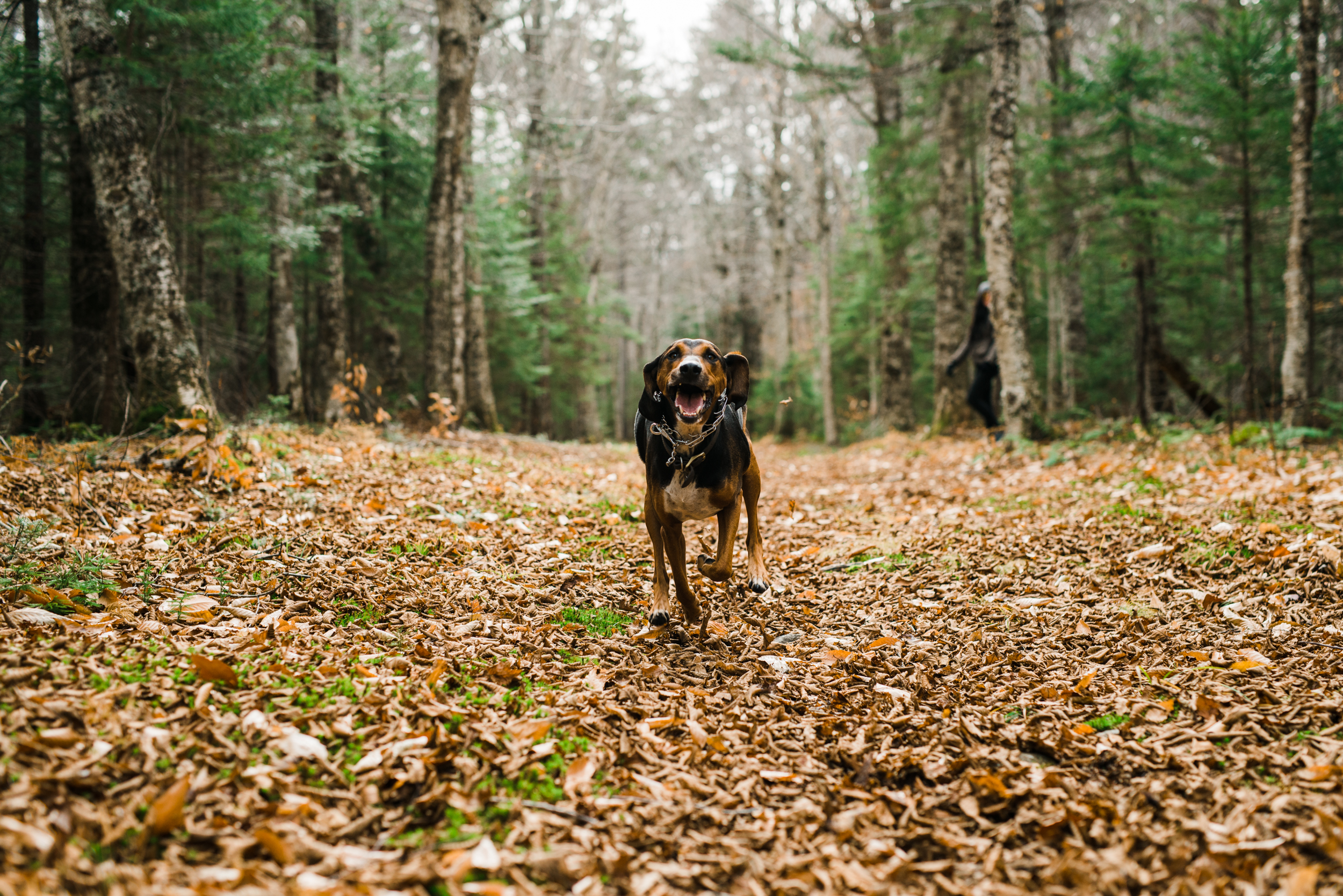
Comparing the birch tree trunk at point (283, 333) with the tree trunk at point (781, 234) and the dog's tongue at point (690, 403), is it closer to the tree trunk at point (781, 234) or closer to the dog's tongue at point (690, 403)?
the dog's tongue at point (690, 403)

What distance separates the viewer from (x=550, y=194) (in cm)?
2234

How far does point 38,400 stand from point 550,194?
16096 millimetres

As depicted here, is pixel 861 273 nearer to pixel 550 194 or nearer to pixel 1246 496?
pixel 550 194

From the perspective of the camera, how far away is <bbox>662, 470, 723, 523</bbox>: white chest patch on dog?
3.92 meters

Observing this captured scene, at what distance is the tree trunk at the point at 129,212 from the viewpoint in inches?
242

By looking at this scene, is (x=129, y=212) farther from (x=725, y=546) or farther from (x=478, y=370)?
(x=478, y=370)

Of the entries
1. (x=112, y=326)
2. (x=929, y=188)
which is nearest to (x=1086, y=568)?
(x=112, y=326)

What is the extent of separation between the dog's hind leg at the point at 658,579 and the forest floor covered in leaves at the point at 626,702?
7.0 inches

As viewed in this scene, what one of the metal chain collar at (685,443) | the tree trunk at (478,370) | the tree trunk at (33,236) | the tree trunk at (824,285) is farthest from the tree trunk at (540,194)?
the metal chain collar at (685,443)

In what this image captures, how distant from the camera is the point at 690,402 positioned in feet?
12.5

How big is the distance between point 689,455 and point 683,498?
244mm

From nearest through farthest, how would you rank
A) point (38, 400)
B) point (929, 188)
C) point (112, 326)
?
point (112, 326) < point (38, 400) < point (929, 188)

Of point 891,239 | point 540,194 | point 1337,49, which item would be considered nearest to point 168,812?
point 891,239

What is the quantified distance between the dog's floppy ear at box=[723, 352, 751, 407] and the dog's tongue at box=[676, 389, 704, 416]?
1.67 ft
